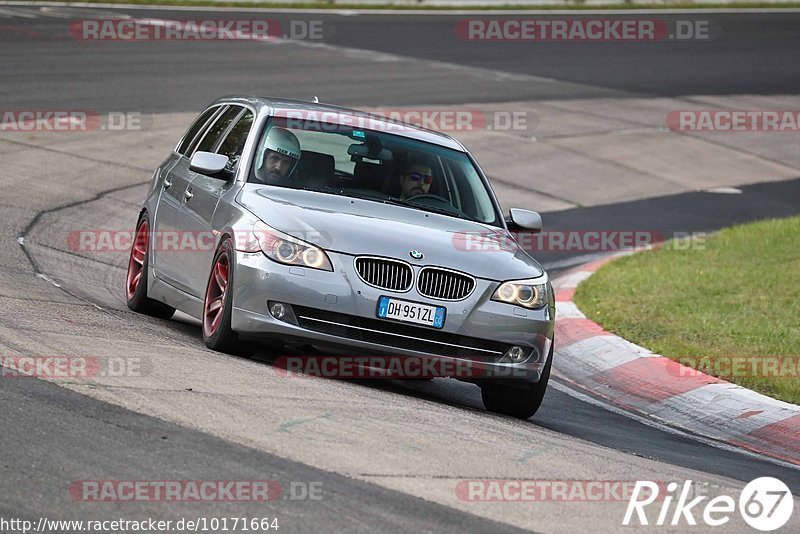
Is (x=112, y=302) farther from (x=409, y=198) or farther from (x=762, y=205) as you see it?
(x=762, y=205)

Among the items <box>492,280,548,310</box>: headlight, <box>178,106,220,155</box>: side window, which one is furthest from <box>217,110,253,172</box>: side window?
<box>492,280,548,310</box>: headlight

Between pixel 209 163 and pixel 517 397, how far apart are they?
241cm

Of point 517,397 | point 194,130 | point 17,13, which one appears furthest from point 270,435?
point 17,13

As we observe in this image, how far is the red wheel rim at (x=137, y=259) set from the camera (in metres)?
10.3

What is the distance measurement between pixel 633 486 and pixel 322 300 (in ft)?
7.44

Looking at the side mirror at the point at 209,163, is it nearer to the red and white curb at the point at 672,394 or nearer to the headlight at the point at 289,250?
the headlight at the point at 289,250

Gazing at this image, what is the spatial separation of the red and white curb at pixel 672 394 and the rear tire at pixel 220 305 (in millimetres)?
2982

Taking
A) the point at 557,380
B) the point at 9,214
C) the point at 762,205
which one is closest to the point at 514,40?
the point at 762,205

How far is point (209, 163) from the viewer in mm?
8852

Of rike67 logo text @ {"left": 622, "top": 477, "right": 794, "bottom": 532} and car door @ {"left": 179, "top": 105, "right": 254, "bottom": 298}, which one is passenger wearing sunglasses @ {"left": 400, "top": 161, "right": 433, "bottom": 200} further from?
rike67 logo text @ {"left": 622, "top": 477, "right": 794, "bottom": 532}

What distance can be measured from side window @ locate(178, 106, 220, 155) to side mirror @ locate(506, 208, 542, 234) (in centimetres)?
248

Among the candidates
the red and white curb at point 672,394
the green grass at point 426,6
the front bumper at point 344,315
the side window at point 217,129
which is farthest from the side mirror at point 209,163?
the green grass at point 426,6

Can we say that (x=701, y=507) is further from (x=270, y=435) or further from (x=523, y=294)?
(x=523, y=294)

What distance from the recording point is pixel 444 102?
A: 2377cm
